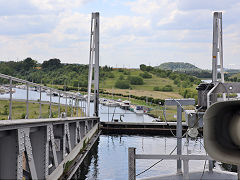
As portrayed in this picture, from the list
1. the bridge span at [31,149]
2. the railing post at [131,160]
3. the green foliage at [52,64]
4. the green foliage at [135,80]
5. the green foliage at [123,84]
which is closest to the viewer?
the railing post at [131,160]

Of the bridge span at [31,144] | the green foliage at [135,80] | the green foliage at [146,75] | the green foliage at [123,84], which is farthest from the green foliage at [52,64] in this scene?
the bridge span at [31,144]

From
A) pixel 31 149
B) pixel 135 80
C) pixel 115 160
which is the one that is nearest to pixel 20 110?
pixel 31 149

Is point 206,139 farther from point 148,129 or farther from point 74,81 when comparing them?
point 74,81

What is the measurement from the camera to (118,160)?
26.4m

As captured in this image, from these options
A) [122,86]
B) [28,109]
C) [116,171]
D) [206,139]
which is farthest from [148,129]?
[122,86]

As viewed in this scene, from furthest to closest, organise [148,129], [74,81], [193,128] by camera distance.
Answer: [74,81]
[148,129]
[193,128]

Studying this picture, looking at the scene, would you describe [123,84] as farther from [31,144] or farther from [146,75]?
[31,144]

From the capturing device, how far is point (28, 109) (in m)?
10.4

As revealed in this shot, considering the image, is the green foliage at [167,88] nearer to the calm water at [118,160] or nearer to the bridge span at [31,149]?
the calm water at [118,160]

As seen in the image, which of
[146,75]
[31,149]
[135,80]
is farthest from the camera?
[146,75]

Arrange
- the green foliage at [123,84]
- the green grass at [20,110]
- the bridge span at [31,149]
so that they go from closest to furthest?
the green grass at [20,110] < the bridge span at [31,149] < the green foliage at [123,84]

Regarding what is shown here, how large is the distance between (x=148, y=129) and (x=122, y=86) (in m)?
108

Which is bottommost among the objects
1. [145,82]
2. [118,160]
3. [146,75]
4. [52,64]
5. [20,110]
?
[118,160]

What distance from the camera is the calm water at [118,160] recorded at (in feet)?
66.7
